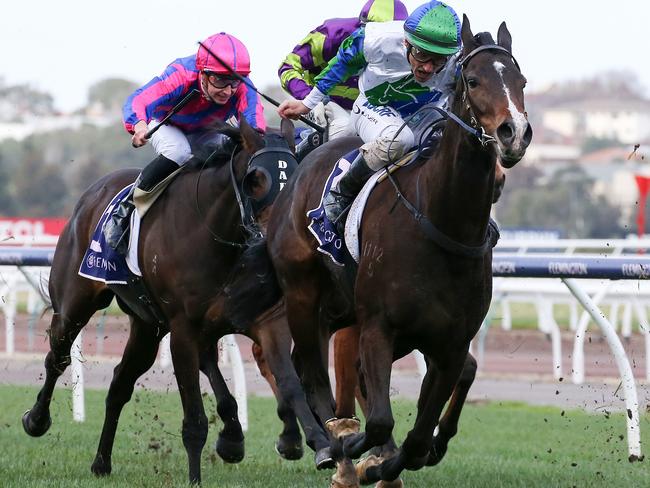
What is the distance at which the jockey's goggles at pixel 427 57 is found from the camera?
5328 millimetres

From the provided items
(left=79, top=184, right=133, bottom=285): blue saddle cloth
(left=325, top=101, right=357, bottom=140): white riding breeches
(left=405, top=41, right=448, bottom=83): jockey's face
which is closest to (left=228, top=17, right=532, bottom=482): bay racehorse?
(left=405, top=41, right=448, bottom=83): jockey's face

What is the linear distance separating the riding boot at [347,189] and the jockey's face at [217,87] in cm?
115

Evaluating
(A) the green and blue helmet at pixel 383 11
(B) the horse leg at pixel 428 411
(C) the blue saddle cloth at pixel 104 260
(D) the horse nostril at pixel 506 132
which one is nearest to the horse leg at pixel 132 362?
(C) the blue saddle cloth at pixel 104 260

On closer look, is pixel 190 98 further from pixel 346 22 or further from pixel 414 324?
pixel 414 324

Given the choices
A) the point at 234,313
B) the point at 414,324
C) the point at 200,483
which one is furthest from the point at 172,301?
the point at 414,324

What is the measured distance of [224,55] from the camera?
6383 millimetres

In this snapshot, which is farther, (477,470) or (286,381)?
(477,470)

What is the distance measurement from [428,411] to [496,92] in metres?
1.40

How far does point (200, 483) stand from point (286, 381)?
0.61 metres

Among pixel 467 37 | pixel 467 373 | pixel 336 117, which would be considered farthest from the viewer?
pixel 336 117

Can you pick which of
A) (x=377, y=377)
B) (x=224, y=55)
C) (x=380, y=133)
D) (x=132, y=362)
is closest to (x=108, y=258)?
(x=132, y=362)

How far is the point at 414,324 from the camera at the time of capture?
5062 mm

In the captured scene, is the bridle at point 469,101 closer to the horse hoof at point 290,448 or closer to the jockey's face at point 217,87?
the jockey's face at point 217,87

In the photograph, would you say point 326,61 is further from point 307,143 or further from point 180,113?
point 180,113
